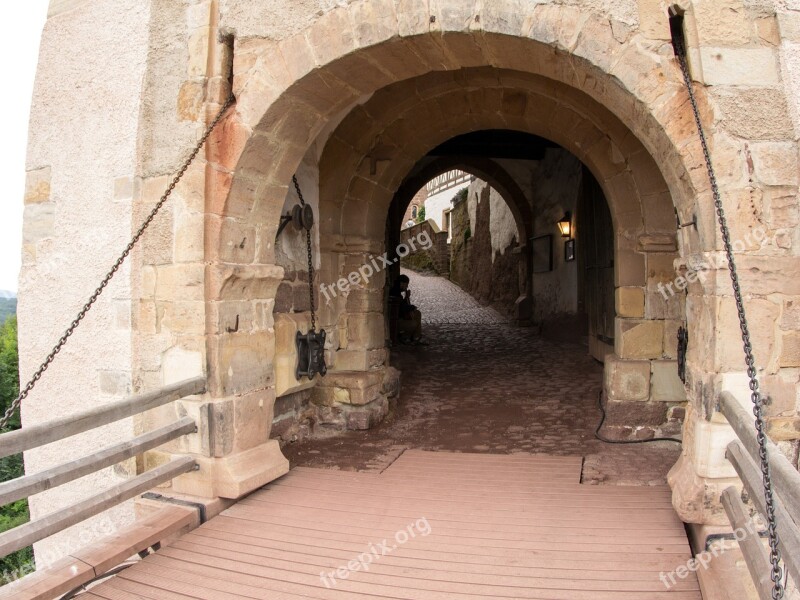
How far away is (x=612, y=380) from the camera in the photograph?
4.23m

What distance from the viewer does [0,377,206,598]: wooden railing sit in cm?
219

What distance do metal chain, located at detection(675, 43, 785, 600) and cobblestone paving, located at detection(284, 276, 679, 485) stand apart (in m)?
1.55

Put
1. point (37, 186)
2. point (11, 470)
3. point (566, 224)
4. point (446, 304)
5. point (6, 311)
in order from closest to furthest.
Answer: point (37, 186) → point (566, 224) → point (11, 470) → point (446, 304) → point (6, 311)

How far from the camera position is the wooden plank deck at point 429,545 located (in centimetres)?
230

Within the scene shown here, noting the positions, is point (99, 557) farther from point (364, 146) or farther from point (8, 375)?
point (8, 375)

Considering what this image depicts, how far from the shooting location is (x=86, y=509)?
252 centimetres

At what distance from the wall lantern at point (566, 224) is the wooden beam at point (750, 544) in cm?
618

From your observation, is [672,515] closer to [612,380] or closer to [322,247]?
[612,380]

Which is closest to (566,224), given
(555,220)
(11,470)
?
(555,220)

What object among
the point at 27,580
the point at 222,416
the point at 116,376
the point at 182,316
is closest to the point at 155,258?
the point at 182,316

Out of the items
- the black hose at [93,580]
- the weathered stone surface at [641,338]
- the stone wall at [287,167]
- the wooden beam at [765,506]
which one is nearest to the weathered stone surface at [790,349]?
the stone wall at [287,167]

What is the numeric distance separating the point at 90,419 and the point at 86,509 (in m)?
0.38

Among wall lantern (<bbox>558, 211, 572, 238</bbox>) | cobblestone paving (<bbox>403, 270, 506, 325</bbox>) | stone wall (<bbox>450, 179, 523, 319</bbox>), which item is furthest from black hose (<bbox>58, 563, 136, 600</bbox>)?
stone wall (<bbox>450, 179, 523, 319</bbox>)

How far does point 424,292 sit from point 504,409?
33.8 ft
